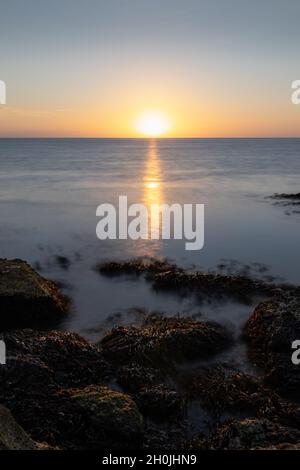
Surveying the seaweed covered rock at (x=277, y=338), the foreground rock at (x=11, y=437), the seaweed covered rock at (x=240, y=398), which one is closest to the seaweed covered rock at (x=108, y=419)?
the foreground rock at (x=11, y=437)

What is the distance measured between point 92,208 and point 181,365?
2163 cm

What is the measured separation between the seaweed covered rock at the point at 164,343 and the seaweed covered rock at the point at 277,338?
2.44ft

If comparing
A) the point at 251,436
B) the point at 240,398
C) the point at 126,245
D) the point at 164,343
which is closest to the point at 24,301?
the point at 164,343

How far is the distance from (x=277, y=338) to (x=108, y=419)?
4.34 m

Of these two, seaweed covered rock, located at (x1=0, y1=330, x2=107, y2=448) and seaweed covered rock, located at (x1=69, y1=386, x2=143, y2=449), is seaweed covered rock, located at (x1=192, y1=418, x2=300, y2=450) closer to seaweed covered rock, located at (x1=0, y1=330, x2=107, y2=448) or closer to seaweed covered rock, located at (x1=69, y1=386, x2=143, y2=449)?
seaweed covered rock, located at (x1=69, y1=386, x2=143, y2=449)

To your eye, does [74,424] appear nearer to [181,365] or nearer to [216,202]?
[181,365]

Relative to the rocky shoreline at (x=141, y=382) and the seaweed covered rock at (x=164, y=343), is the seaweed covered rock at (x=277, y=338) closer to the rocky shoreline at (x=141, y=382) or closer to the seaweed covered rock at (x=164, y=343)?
the rocky shoreline at (x=141, y=382)

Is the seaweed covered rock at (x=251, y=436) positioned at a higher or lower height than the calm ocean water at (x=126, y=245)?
lower

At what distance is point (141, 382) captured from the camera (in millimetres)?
8086

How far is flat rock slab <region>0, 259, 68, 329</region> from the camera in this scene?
10.6 meters

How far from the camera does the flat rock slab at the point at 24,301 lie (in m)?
10.6

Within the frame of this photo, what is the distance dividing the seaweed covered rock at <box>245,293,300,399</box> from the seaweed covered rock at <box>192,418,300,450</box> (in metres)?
1.91

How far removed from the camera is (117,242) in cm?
1920

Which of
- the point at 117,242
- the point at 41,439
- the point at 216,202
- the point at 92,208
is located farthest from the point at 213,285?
the point at 216,202
